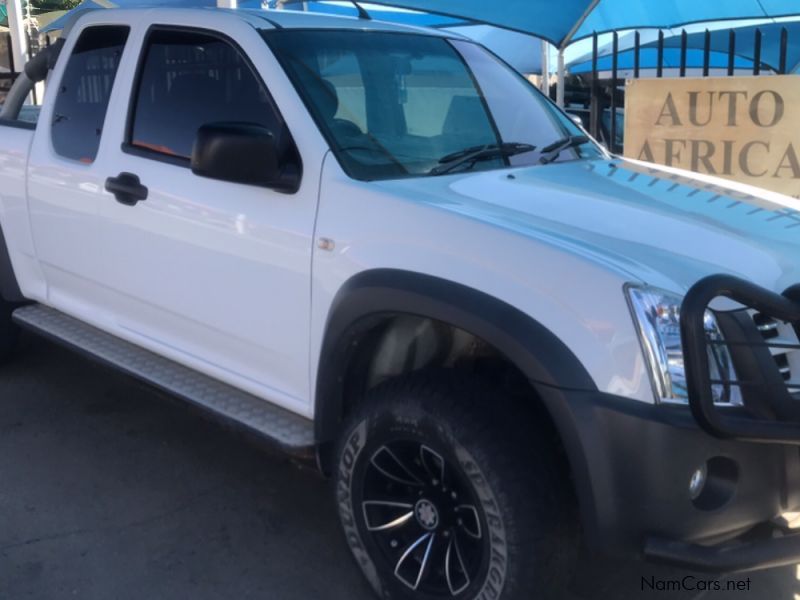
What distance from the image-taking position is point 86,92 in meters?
4.68

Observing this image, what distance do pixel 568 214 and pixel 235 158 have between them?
114 cm

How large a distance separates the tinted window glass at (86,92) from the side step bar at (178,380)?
84cm

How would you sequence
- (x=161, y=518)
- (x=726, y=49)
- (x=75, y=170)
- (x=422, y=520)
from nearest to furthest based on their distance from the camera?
(x=422, y=520) → (x=161, y=518) → (x=75, y=170) → (x=726, y=49)

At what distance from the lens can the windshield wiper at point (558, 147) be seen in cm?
400

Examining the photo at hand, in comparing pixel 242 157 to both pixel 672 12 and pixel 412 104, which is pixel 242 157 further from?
pixel 672 12

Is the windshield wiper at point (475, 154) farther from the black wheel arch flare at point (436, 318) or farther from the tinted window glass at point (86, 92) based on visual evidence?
the tinted window glass at point (86, 92)

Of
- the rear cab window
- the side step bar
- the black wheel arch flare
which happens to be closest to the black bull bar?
the black wheel arch flare

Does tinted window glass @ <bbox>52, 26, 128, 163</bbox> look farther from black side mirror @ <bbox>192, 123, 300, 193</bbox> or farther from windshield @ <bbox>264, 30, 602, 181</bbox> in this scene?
black side mirror @ <bbox>192, 123, 300, 193</bbox>

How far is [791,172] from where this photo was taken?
20.9 ft

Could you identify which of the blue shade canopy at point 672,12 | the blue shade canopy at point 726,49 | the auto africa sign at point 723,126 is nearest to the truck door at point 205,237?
Answer: the auto africa sign at point 723,126

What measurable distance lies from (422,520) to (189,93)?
2.10m

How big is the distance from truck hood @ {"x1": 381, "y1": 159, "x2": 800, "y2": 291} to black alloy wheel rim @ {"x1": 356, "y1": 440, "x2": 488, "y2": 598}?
2.53 ft

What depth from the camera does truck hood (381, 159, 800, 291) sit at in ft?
9.36

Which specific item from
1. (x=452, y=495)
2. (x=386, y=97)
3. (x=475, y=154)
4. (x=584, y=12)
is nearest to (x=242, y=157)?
(x=386, y=97)
